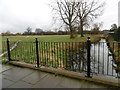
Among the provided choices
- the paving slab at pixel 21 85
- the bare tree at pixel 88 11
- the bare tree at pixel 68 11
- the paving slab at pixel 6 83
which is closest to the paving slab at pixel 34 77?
the paving slab at pixel 21 85

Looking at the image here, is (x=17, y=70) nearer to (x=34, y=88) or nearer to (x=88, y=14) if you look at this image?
(x=34, y=88)

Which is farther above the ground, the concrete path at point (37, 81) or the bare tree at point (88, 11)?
the bare tree at point (88, 11)

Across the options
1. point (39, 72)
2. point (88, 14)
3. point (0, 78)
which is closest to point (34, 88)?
point (39, 72)

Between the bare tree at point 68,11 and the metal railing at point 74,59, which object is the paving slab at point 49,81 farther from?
the bare tree at point 68,11

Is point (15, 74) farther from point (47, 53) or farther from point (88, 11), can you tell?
point (88, 11)

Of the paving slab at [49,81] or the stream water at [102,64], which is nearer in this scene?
the paving slab at [49,81]

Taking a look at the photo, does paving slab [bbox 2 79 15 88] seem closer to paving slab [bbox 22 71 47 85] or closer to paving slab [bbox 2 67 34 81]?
paving slab [bbox 2 67 34 81]

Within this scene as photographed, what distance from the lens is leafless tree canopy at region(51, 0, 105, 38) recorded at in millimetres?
16484

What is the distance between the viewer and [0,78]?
259cm

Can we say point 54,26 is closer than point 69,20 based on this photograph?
No

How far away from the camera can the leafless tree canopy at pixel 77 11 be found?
16484 millimetres

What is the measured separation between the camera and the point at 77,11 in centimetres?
1742

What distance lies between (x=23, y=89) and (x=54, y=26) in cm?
1687

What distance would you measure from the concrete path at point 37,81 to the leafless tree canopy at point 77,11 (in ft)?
48.2
